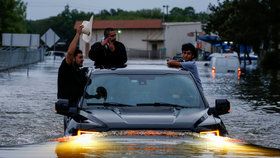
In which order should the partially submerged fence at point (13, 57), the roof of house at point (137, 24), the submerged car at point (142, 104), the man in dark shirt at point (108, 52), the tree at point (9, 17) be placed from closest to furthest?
the submerged car at point (142, 104)
the man in dark shirt at point (108, 52)
the partially submerged fence at point (13, 57)
the tree at point (9, 17)
the roof of house at point (137, 24)

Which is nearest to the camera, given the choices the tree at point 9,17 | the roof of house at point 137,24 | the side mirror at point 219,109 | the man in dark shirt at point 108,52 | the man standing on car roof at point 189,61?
the side mirror at point 219,109

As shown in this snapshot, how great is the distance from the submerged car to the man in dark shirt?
4.23 ft

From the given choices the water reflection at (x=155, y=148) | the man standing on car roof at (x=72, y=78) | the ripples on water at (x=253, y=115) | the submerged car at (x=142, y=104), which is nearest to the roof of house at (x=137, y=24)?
the ripples on water at (x=253, y=115)

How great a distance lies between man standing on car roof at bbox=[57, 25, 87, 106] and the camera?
1025 centimetres

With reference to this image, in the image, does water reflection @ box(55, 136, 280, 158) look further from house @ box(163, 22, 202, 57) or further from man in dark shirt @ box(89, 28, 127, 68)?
house @ box(163, 22, 202, 57)

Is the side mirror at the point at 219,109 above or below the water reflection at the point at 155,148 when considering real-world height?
below

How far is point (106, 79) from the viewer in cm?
933

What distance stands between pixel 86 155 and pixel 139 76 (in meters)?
5.20

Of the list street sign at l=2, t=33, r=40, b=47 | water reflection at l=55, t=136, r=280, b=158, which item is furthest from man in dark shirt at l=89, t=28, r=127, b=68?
street sign at l=2, t=33, r=40, b=47

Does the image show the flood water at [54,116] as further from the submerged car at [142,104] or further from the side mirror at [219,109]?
the side mirror at [219,109]

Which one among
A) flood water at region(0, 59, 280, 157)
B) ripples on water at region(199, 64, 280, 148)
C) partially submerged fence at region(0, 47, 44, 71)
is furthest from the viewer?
partially submerged fence at region(0, 47, 44, 71)

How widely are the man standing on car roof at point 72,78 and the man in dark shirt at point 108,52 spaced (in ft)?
1.52

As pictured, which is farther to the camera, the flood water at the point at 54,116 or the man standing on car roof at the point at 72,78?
the flood water at the point at 54,116

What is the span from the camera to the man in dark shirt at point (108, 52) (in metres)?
11.1
